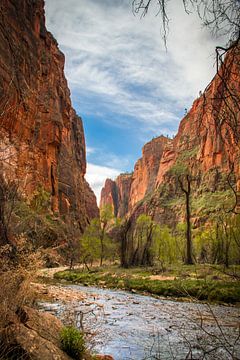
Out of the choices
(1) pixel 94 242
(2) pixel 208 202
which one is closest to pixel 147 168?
(2) pixel 208 202

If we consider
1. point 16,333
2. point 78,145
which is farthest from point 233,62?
point 78,145

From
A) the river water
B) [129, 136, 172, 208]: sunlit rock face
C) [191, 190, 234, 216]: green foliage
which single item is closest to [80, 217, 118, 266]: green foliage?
[191, 190, 234, 216]: green foliage

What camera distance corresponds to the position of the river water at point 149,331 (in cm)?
702

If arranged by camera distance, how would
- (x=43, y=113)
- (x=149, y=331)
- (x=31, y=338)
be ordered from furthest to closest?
(x=43, y=113) → (x=149, y=331) → (x=31, y=338)

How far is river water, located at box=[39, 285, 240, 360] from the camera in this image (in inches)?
276

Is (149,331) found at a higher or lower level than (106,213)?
lower

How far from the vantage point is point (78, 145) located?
118 meters

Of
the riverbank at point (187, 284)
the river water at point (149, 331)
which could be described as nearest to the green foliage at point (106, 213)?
the riverbank at point (187, 284)

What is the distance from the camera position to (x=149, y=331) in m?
9.51

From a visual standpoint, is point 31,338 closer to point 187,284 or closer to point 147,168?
point 187,284

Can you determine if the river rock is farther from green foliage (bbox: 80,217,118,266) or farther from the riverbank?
green foliage (bbox: 80,217,118,266)

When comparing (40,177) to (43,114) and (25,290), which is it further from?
(25,290)

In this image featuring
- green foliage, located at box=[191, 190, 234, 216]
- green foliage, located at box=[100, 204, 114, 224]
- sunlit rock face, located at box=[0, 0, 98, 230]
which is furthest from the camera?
green foliage, located at box=[191, 190, 234, 216]

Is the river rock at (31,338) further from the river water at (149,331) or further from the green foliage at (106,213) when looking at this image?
the green foliage at (106,213)
